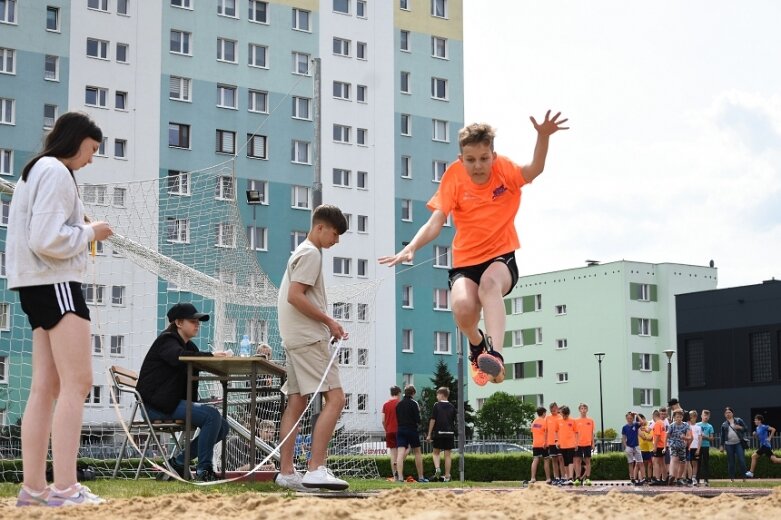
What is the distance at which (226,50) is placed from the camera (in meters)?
58.7

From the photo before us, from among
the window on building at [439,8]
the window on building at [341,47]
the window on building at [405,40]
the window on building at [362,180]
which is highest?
the window on building at [439,8]

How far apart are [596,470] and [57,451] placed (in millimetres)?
27104

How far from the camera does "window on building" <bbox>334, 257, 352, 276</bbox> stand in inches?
2376

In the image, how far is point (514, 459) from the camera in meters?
31.8

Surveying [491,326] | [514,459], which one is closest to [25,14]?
[514,459]

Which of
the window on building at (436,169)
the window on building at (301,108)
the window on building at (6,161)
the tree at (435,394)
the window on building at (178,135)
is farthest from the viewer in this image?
the window on building at (436,169)

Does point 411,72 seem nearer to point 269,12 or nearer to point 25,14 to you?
point 269,12

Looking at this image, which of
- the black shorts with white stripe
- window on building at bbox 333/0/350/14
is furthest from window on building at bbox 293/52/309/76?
the black shorts with white stripe

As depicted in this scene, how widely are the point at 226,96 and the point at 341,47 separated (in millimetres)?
7569

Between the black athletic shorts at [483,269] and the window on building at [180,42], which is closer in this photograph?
the black athletic shorts at [483,269]

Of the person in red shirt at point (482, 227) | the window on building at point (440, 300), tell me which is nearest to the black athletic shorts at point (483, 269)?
the person in red shirt at point (482, 227)

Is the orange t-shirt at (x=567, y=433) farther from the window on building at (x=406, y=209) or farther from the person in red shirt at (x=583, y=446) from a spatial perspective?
the window on building at (x=406, y=209)

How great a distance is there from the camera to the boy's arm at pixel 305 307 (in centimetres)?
914

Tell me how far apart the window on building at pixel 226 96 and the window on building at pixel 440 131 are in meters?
12.2
